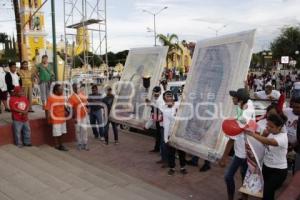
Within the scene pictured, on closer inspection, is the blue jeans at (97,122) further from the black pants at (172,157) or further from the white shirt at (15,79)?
the black pants at (172,157)

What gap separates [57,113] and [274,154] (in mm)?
5306

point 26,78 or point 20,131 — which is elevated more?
point 26,78

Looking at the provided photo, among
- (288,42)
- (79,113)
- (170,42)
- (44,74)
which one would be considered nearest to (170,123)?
(79,113)

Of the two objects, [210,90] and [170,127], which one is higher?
[210,90]

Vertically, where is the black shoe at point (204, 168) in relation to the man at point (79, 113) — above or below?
below

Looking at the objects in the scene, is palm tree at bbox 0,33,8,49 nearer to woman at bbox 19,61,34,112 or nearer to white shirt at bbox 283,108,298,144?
woman at bbox 19,61,34,112

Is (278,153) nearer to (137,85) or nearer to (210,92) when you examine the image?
(210,92)

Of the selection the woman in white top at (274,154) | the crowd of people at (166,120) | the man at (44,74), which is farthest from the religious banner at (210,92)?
the man at (44,74)

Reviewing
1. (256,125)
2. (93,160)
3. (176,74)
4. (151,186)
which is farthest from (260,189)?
(176,74)

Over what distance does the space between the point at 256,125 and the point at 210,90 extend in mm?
2022

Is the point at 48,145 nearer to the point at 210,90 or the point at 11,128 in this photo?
the point at 11,128

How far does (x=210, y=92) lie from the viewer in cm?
704

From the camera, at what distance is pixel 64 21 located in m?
15.5

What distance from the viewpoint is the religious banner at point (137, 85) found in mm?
9984
